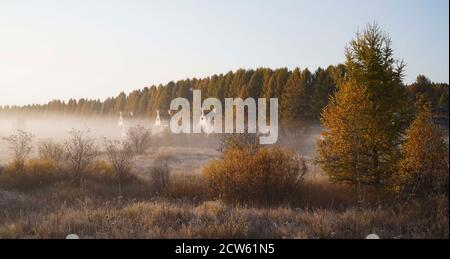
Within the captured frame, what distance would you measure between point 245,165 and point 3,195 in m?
8.97

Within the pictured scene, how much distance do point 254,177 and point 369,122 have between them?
15.6 ft

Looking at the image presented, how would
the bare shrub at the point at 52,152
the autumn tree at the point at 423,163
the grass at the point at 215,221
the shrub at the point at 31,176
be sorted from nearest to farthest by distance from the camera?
the grass at the point at 215,221 → the autumn tree at the point at 423,163 → the shrub at the point at 31,176 → the bare shrub at the point at 52,152

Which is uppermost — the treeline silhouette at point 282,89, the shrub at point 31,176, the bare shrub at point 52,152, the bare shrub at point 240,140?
the treeline silhouette at point 282,89

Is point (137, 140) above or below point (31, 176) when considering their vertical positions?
above

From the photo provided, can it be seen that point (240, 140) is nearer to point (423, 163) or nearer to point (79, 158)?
point (79, 158)

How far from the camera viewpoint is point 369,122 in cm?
1558

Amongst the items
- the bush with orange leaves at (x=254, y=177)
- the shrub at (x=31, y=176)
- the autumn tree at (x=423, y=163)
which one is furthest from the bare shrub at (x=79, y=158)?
the autumn tree at (x=423, y=163)

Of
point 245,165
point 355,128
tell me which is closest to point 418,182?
point 355,128

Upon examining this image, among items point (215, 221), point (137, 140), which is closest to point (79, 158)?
point (215, 221)

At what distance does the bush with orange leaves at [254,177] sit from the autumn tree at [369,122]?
160 centimetres

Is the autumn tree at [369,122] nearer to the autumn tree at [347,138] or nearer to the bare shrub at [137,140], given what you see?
the autumn tree at [347,138]

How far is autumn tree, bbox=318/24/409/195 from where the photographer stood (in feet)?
50.2

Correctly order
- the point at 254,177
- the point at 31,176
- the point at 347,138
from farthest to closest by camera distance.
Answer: the point at 31,176 → the point at 254,177 → the point at 347,138

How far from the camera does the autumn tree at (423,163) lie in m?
14.3
